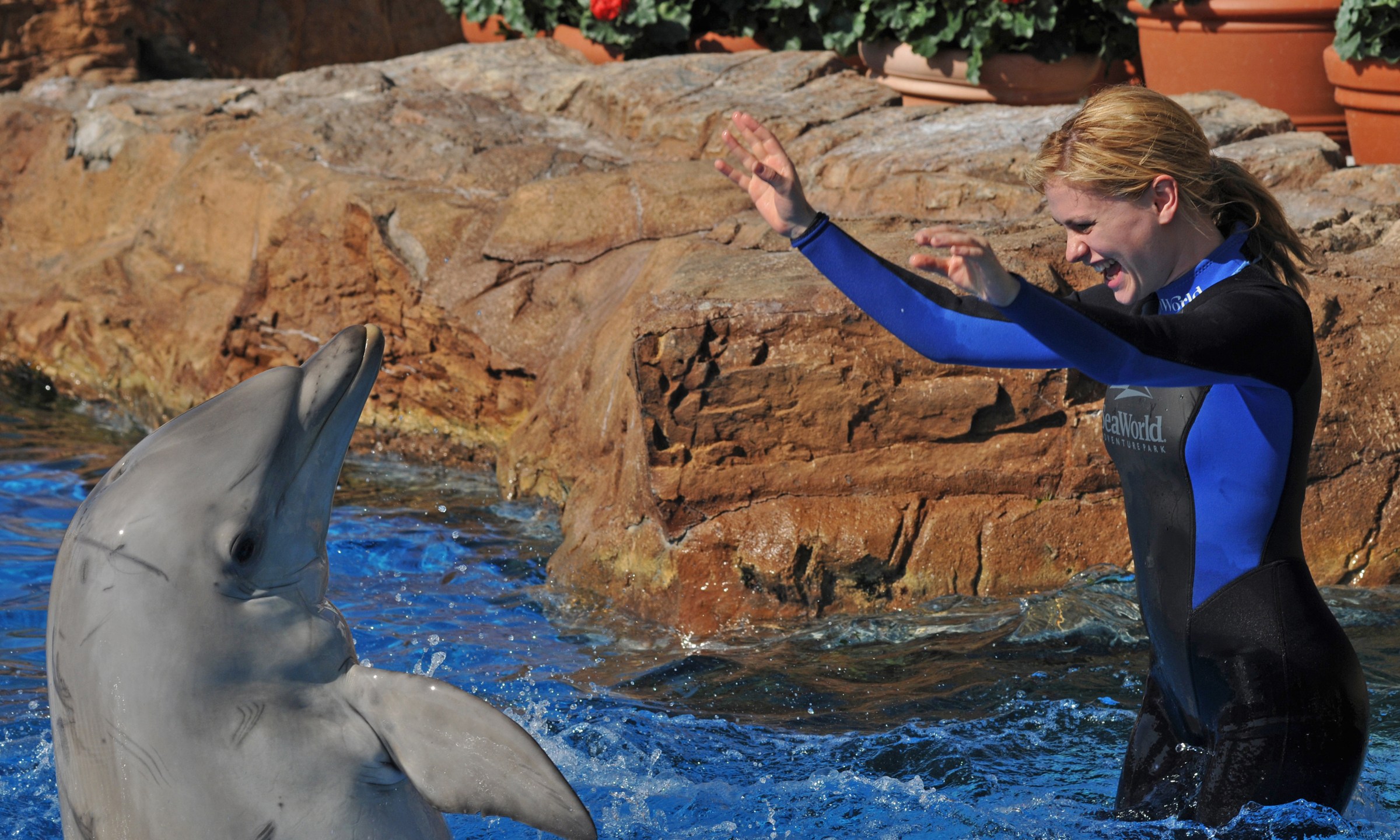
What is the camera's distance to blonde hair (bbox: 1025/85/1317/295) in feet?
7.07

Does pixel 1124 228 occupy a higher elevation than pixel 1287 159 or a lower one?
higher

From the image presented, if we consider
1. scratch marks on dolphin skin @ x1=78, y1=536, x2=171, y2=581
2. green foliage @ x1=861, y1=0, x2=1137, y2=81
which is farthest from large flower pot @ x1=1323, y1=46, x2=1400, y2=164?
scratch marks on dolphin skin @ x1=78, y1=536, x2=171, y2=581

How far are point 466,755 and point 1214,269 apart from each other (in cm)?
140

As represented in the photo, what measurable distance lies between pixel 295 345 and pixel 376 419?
0.50 metres

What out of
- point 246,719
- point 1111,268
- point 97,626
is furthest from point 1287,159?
point 97,626

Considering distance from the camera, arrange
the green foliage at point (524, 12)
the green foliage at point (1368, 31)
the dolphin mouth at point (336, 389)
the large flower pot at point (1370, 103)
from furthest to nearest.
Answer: the green foliage at point (524, 12), the large flower pot at point (1370, 103), the green foliage at point (1368, 31), the dolphin mouth at point (336, 389)

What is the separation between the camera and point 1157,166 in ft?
7.06

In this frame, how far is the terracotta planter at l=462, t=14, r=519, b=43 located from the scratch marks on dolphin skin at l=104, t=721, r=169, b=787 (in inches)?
259

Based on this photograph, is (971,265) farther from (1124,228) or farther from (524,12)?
(524,12)

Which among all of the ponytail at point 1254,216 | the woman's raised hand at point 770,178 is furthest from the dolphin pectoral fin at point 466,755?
the ponytail at point 1254,216

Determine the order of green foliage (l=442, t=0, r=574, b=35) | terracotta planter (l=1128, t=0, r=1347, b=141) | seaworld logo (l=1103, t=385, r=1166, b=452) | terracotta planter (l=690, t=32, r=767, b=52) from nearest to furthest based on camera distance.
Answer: seaworld logo (l=1103, t=385, r=1166, b=452) < terracotta planter (l=1128, t=0, r=1347, b=141) < terracotta planter (l=690, t=32, r=767, b=52) < green foliage (l=442, t=0, r=574, b=35)

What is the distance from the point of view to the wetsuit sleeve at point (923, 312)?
2.42 metres

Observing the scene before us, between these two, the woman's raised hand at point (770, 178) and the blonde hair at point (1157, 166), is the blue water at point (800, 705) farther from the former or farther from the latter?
the woman's raised hand at point (770, 178)

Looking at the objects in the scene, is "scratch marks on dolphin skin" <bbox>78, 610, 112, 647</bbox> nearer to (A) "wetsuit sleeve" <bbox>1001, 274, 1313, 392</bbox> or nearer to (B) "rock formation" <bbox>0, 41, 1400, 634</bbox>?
(A) "wetsuit sleeve" <bbox>1001, 274, 1313, 392</bbox>
